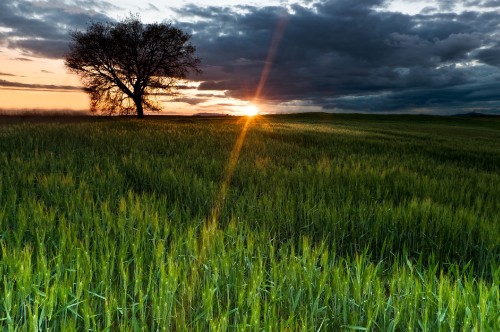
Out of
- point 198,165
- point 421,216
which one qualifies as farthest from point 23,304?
point 198,165

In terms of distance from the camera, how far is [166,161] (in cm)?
673

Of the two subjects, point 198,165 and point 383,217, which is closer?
point 383,217

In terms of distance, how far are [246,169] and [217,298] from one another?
409 centimetres

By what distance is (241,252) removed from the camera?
8.41 feet

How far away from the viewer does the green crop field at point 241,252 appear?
190 cm

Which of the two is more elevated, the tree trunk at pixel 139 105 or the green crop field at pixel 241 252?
the tree trunk at pixel 139 105

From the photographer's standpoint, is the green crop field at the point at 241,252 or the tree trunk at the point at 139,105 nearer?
the green crop field at the point at 241,252

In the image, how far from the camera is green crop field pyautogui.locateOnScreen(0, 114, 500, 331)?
1.90 meters

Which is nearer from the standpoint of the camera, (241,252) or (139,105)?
(241,252)

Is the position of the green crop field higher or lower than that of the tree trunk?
lower

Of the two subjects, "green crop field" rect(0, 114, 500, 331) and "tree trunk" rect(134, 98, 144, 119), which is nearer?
"green crop field" rect(0, 114, 500, 331)

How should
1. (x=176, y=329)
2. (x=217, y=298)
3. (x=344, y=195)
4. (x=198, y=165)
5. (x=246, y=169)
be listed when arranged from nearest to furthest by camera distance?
(x=176, y=329), (x=217, y=298), (x=344, y=195), (x=246, y=169), (x=198, y=165)

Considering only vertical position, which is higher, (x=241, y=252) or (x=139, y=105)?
(x=139, y=105)

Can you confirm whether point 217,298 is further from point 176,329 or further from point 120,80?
point 120,80
